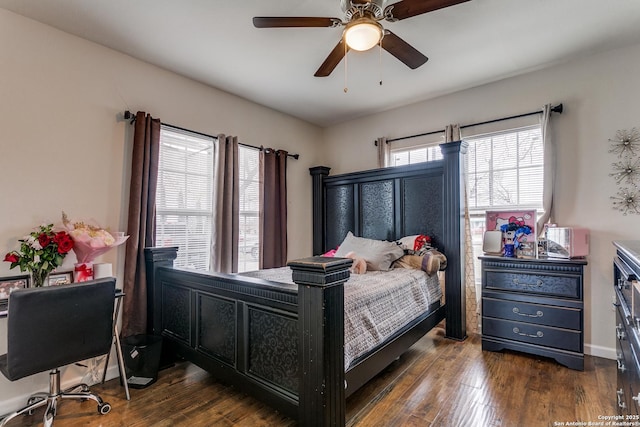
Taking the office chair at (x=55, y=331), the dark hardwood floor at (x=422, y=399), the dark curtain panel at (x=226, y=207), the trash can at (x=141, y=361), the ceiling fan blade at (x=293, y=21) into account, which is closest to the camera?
the office chair at (x=55, y=331)

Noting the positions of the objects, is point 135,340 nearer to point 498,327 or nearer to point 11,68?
point 11,68

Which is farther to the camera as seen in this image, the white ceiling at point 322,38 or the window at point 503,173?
the window at point 503,173

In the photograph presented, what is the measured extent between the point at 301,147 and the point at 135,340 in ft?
9.92

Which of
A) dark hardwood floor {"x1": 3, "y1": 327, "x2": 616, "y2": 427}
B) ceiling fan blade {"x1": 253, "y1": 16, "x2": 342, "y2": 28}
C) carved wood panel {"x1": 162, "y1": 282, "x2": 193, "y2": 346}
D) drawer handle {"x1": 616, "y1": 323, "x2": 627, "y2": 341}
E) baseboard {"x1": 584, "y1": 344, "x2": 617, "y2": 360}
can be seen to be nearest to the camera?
drawer handle {"x1": 616, "y1": 323, "x2": 627, "y2": 341}

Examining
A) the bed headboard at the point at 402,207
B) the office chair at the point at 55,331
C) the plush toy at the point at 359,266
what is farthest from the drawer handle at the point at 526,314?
the office chair at the point at 55,331

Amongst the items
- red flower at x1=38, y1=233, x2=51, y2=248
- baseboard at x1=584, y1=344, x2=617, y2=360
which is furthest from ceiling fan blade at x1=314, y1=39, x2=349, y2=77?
baseboard at x1=584, y1=344, x2=617, y2=360

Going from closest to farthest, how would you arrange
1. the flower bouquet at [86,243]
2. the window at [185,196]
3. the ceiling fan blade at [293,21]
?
the ceiling fan blade at [293,21], the flower bouquet at [86,243], the window at [185,196]

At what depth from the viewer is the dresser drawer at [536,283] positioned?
2.54m

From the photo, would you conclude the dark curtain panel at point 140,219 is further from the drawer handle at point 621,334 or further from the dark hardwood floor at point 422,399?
the drawer handle at point 621,334

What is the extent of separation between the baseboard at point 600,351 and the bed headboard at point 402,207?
102 centimetres

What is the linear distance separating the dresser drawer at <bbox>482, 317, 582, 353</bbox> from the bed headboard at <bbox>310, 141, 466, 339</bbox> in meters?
0.34

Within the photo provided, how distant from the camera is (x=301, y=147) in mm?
4445

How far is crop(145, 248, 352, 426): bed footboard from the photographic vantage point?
158 centimetres

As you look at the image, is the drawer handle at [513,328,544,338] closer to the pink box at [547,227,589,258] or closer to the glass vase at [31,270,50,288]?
the pink box at [547,227,589,258]
